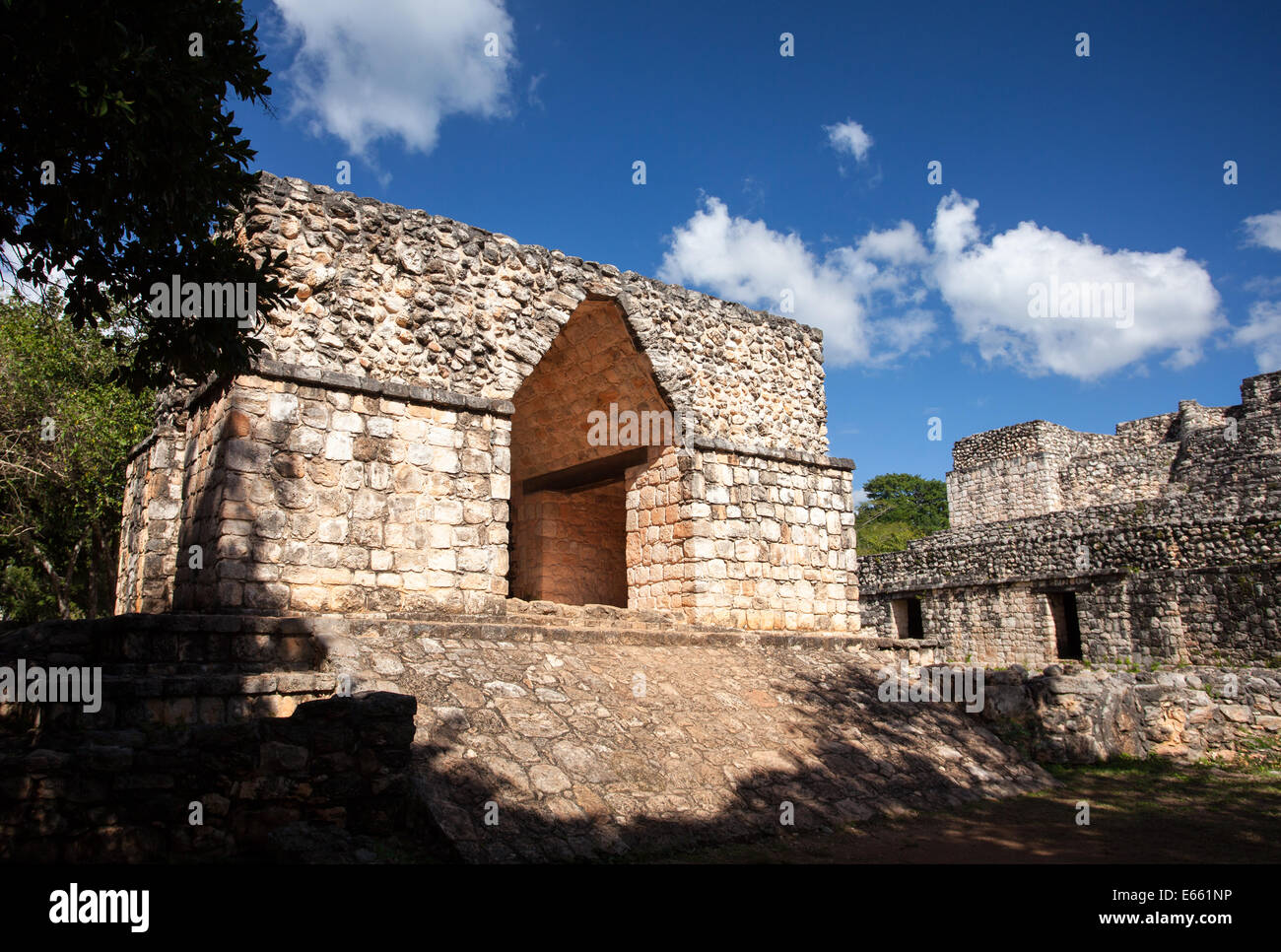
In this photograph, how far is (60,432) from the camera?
15.7 meters

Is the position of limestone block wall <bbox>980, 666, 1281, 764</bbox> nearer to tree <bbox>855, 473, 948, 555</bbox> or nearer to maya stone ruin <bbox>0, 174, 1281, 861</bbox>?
maya stone ruin <bbox>0, 174, 1281, 861</bbox>

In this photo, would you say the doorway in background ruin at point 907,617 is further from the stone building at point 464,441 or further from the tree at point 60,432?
the tree at point 60,432

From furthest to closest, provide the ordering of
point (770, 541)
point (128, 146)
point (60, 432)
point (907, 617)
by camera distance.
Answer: point (907, 617) < point (60, 432) < point (770, 541) < point (128, 146)

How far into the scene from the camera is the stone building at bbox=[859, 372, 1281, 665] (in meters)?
15.4

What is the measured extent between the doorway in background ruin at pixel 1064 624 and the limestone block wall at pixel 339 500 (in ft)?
45.9

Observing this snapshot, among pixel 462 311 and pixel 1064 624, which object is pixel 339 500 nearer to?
pixel 462 311

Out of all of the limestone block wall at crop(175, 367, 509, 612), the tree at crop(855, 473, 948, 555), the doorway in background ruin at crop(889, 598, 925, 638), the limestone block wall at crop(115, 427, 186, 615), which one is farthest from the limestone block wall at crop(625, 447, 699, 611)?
the tree at crop(855, 473, 948, 555)

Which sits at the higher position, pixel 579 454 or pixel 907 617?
pixel 579 454

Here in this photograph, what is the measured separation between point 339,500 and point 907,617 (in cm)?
1727

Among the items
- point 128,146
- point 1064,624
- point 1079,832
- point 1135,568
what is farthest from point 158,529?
point 1064,624

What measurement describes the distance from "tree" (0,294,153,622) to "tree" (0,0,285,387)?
10.8 metres

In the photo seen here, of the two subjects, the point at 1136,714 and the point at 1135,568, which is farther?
the point at 1135,568
